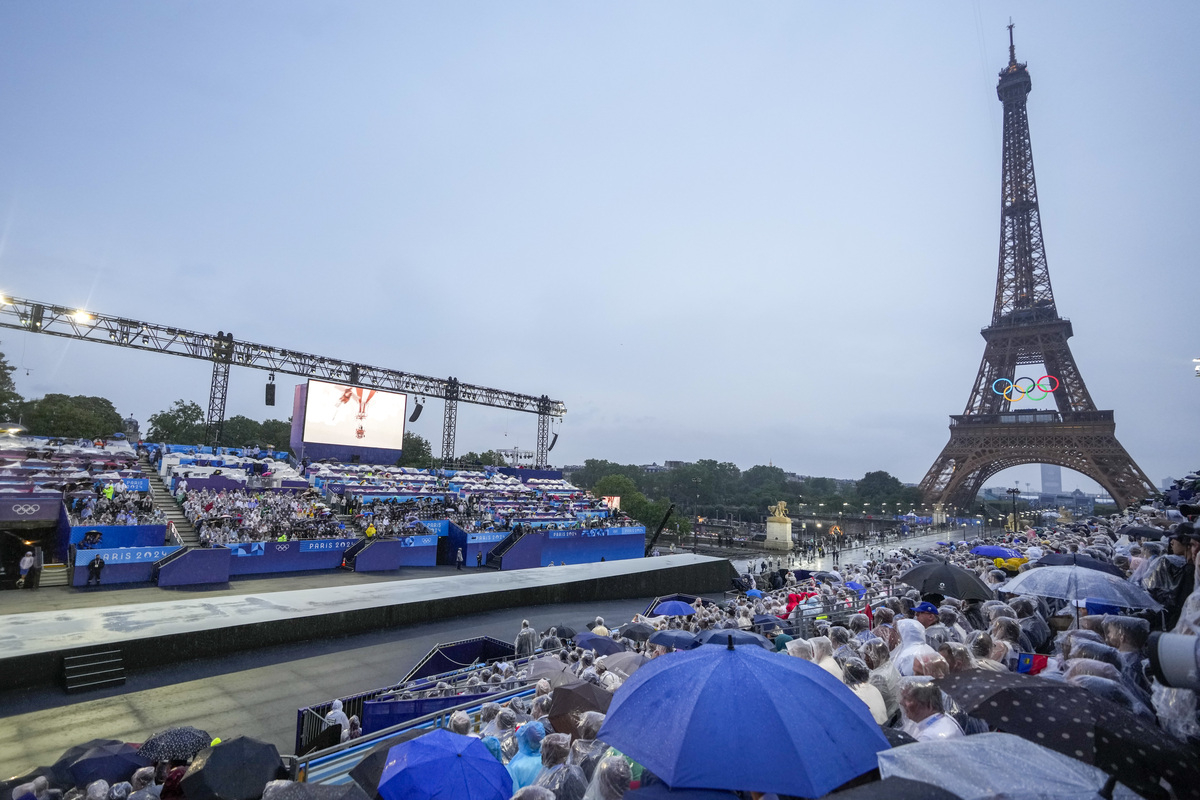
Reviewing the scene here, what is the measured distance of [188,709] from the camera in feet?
26.3

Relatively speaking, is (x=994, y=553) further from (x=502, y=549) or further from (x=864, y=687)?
(x=502, y=549)

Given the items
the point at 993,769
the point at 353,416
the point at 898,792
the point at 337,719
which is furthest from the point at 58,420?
the point at 993,769

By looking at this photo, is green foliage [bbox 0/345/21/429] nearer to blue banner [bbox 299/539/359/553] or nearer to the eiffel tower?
blue banner [bbox 299/539/359/553]

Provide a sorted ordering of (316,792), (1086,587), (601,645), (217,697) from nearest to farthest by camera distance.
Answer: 1. (316,792)
2. (1086,587)
3. (601,645)
4. (217,697)

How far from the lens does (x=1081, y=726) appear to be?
2.76 metres

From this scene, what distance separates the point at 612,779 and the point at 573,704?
187cm

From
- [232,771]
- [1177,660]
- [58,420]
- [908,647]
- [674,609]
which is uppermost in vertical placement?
[58,420]

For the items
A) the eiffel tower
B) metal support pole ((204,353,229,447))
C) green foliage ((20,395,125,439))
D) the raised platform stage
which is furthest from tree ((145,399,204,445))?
the eiffel tower

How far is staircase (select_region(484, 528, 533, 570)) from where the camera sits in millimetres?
25003

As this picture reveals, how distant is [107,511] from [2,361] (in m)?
26.2

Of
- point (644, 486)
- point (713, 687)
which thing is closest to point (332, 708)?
point (713, 687)

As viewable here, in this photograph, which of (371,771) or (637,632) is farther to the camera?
(637,632)

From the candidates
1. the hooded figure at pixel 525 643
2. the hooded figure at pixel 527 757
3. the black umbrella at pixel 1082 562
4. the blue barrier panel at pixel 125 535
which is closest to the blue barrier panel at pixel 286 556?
the blue barrier panel at pixel 125 535

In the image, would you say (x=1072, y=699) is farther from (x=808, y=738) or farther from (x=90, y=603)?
(x=90, y=603)
